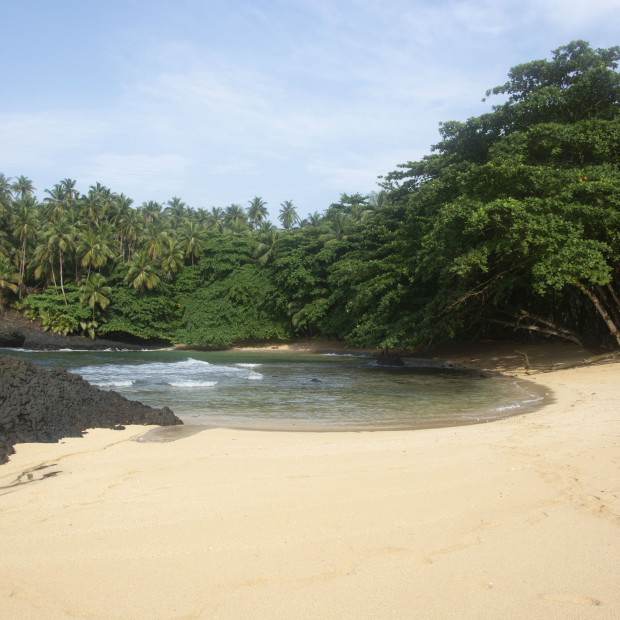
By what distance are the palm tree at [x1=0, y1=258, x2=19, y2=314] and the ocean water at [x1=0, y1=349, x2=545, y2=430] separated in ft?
96.0

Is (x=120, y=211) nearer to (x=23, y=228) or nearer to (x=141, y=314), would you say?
(x=23, y=228)

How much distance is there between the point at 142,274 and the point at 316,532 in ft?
135

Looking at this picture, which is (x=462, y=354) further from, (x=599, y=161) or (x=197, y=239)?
(x=197, y=239)

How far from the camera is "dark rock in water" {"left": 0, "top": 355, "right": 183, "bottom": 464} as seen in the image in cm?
675

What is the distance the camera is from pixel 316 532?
339cm

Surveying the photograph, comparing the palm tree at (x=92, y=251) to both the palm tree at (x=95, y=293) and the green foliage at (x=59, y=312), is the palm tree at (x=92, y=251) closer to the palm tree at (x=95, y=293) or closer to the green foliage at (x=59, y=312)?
the palm tree at (x=95, y=293)

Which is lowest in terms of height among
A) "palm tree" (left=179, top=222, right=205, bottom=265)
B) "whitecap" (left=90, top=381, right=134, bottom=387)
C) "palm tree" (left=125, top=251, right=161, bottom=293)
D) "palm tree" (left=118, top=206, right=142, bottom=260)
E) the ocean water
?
"whitecap" (left=90, top=381, right=134, bottom=387)

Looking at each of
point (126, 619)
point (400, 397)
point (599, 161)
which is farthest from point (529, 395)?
point (126, 619)

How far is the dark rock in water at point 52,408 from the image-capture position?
6754mm

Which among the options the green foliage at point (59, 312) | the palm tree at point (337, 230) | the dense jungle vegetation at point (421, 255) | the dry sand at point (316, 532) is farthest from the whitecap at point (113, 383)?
the green foliage at point (59, 312)

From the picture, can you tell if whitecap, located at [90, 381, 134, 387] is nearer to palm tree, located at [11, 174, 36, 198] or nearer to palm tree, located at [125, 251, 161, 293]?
palm tree, located at [125, 251, 161, 293]

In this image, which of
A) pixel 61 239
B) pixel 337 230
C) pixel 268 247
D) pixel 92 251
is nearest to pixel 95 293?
pixel 92 251

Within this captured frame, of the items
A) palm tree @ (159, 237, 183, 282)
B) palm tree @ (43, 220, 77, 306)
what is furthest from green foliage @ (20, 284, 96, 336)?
palm tree @ (159, 237, 183, 282)

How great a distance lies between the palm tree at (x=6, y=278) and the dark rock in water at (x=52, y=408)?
38737 mm
